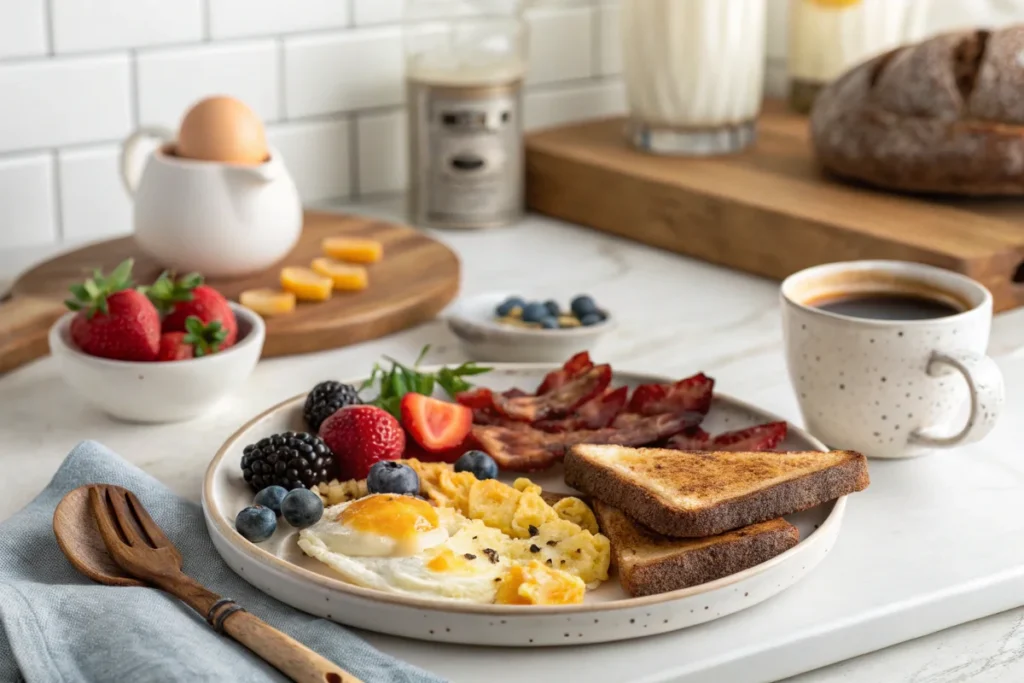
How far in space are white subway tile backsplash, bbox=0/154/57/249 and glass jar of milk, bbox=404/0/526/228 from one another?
453 mm

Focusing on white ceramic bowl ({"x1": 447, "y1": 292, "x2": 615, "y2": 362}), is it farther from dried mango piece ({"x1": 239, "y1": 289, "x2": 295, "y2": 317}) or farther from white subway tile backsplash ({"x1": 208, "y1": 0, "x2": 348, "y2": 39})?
white subway tile backsplash ({"x1": 208, "y1": 0, "x2": 348, "y2": 39})

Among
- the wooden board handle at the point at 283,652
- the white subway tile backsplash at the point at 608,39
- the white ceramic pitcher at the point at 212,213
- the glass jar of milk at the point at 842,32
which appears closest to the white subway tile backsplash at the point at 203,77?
the white ceramic pitcher at the point at 212,213

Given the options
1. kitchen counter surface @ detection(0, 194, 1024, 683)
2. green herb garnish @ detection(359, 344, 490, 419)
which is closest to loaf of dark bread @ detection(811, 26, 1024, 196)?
kitchen counter surface @ detection(0, 194, 1024, 683)

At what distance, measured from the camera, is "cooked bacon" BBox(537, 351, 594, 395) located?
45.1 inches

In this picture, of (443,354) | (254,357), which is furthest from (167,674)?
(443,354)

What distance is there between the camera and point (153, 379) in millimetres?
1139

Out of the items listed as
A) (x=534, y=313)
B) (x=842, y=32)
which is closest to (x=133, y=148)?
(x=534, y=313)

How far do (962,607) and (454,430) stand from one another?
1.28 feet

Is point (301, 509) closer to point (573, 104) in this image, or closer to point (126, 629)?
point (126, 629)

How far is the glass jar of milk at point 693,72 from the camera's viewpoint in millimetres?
1780

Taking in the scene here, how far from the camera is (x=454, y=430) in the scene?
107cm

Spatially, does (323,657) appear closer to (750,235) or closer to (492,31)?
(750,235)

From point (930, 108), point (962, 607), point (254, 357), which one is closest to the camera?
point (962, 607)

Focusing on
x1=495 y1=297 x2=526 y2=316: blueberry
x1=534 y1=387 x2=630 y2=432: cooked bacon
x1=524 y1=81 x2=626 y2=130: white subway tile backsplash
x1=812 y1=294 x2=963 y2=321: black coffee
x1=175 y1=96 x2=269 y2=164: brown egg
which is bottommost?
x1=534 y1=387 x2=630 y2=432: cooked bacon
